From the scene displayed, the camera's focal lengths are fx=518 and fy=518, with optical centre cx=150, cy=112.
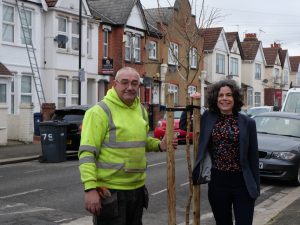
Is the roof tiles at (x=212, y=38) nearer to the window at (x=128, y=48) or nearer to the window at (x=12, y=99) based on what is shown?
the window at (x=128, y=48)

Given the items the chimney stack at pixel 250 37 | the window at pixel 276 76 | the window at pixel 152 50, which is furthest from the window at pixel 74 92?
the window at pixel 276 76

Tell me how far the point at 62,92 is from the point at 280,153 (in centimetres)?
1735

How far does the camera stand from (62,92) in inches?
1057

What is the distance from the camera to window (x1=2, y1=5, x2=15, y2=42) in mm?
23266

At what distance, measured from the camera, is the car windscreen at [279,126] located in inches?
491

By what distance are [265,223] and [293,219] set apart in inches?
19.0

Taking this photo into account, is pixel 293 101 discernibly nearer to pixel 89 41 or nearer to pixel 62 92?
pixel 62 92

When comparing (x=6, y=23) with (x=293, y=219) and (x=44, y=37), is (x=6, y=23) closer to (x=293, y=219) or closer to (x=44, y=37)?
(x=44, y=37)

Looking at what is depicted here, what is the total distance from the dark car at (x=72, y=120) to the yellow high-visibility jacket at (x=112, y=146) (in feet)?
40.5

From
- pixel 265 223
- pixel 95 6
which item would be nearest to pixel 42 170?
pixel 265 223

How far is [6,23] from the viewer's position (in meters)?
23.3

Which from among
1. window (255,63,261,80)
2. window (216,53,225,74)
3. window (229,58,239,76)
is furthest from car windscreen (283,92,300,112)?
window (255,63,261,80)

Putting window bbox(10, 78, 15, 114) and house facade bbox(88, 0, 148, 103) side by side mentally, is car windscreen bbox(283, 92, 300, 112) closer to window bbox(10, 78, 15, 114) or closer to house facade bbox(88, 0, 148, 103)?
window bbox(10, 78, 15, 114)

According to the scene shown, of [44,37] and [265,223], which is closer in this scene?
[265,223]
